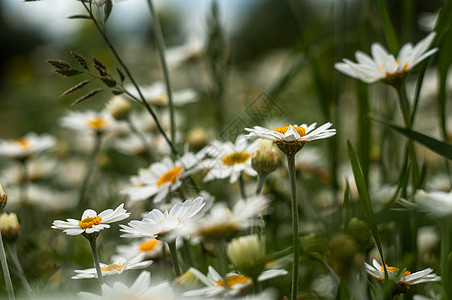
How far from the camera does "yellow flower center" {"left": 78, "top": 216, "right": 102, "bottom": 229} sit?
0.48m

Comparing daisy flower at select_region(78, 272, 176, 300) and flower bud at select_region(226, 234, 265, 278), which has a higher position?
flower bud at select_region(226, 234, 265, 278)

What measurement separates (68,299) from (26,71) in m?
4.53

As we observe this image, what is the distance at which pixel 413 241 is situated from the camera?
0.57 m

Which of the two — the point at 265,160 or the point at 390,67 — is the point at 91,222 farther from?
the point at 390,67

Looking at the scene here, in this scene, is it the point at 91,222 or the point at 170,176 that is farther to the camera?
the point at 170,176

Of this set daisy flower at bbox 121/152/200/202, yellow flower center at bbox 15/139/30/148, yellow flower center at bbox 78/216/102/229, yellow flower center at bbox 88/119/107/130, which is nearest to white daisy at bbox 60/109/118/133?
yellow flower center at bbox 88/119/107/130

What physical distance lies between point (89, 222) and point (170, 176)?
153mm

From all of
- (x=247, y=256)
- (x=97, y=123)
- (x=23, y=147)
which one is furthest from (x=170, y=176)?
(x=23, y=147)

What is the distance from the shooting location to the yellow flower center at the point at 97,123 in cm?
94

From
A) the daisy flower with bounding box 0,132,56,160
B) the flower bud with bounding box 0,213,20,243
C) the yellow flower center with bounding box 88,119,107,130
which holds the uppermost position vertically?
the yellow flower center with bounding box 88,119,107,130

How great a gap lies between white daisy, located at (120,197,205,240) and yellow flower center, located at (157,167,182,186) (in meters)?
0.14

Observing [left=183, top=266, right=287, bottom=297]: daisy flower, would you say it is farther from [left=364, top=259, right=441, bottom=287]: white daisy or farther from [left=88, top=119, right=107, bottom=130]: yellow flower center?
[left=88, top=119, right=107, bottom=130]: yellow flower center

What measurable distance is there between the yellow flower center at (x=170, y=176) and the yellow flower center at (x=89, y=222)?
0.44 ft

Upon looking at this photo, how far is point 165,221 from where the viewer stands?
0.45 meters
